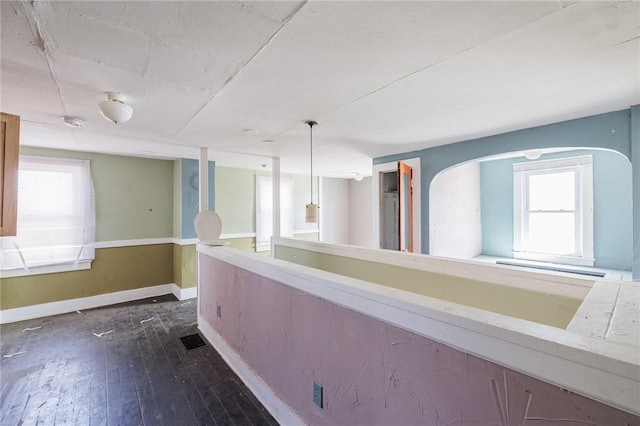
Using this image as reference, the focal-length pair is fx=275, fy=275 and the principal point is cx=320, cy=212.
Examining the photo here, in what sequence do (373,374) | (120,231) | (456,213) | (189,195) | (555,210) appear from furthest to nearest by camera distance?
(189,195)
(120,231)
(456,213)
(555,210)
(373,374)

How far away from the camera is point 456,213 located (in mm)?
4059

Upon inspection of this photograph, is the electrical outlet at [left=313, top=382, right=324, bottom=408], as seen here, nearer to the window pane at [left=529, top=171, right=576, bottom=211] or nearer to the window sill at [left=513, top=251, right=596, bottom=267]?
the window sill at [left=513, top=251, right=596, bottom=267]

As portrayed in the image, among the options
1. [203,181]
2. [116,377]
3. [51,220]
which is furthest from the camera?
[51,220]

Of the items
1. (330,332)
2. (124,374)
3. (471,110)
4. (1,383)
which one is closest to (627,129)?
(471,110)

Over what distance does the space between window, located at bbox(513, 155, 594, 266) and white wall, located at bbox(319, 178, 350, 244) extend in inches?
151

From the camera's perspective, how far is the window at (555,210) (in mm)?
3562

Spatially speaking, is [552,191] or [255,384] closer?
[255,384]

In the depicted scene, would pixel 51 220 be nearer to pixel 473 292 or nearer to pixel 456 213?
pixel 473 292

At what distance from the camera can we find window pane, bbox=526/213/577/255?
372 centimetres

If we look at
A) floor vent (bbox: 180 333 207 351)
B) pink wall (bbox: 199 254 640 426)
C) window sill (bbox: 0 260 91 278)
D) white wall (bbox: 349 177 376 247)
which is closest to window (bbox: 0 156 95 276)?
window sill (bbox: 0 260 91 278)

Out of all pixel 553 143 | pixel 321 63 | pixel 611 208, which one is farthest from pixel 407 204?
pixel 321 63

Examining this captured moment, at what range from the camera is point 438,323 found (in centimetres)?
94

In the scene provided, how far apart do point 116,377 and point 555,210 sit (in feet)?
17.8

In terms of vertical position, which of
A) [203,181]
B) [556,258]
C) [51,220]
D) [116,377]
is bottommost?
[116,377]
